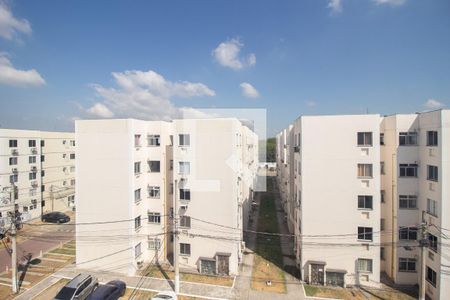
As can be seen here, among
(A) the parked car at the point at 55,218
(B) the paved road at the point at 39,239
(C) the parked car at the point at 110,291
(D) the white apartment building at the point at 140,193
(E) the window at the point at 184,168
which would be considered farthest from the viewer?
(A) the parked car at the point at 55,218

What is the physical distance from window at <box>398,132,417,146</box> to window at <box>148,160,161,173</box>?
17248mm

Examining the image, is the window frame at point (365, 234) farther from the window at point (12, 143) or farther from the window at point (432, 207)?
the window at point (12, 143)

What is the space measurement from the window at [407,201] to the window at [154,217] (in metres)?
17.2

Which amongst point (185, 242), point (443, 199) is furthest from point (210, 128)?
point (443, 199)

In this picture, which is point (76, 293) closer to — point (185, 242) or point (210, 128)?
point (185, 242)

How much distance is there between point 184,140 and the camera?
18.6 meters

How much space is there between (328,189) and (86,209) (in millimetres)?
17551

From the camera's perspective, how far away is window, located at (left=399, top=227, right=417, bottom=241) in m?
16.9

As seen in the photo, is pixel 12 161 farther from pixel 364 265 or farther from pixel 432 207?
pixel 432 207

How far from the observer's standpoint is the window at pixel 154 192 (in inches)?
794

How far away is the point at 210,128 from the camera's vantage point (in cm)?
1841

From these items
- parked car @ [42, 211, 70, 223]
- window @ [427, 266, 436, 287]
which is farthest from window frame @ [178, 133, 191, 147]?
parked car @ [42, 211, 70, 223]

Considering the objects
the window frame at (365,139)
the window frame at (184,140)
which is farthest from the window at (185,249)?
the window frame at (365,139)

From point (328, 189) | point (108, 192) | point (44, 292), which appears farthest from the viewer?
point (108, 192)
